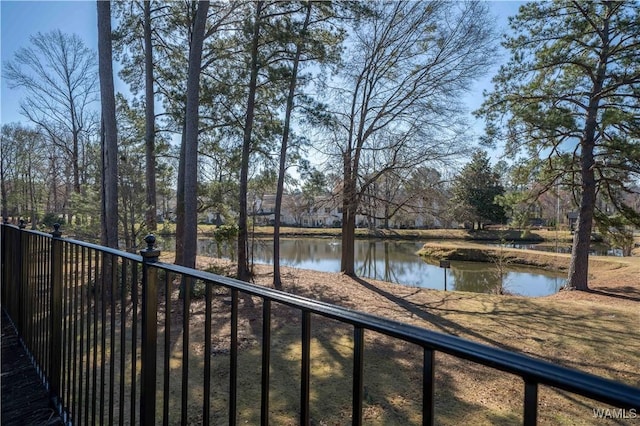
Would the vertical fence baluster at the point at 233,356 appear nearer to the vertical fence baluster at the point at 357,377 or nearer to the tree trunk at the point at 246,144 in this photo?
the vertical fence baluster at the point at 357,377

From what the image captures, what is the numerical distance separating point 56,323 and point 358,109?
9.12 meters

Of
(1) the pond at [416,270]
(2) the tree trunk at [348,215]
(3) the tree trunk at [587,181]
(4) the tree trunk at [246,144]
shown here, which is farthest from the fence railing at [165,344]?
(3) the tree trunk at [587,181]

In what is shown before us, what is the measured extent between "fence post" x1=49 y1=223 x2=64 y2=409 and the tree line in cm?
399

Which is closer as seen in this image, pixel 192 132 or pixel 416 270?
pixel 192 132

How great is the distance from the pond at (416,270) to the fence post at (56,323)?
5.87 m

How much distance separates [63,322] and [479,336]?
5.16m

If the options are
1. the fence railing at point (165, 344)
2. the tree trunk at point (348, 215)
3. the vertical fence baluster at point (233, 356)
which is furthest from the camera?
the tree trunk at point (348, 215)

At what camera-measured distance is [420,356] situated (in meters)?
4.48

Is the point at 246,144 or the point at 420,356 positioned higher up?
the point at 246,144

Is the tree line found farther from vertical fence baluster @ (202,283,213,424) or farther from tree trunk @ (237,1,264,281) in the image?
vertical fence baluster @ (202,283,213,424)

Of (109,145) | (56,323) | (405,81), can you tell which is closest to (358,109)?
(405,81)

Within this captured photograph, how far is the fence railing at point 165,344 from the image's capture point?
1.90 ft

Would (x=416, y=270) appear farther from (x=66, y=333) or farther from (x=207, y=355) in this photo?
(x=207, y=355)

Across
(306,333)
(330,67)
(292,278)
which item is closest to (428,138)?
(330,67)
